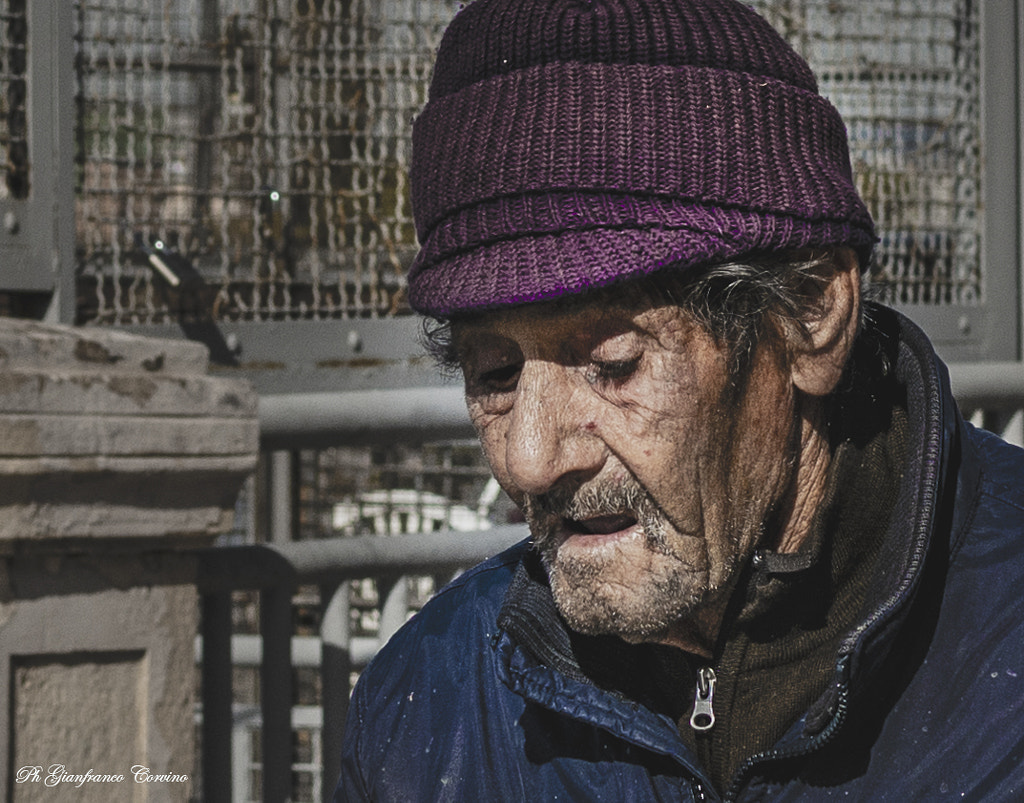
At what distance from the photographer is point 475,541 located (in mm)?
2924

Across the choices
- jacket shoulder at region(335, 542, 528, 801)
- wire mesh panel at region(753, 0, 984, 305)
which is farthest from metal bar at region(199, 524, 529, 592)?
wire mesh panel at region(753, 0, 984, 305)

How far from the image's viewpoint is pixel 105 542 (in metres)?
2.14

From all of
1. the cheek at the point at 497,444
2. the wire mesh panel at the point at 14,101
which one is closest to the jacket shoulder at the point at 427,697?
the cheek at the point at 497,444

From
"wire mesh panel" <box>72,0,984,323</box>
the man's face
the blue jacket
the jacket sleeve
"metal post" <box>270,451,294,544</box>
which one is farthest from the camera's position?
"metal post" <box>270,451,294,544</box>

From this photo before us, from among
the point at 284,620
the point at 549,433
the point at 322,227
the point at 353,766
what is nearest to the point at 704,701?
the point at 549,433

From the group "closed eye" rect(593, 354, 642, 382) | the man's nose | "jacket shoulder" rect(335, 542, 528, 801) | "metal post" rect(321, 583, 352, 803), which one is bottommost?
"metal post" rect(321, 583, 352, 803)

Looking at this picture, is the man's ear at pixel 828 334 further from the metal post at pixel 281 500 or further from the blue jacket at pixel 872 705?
the metal post at pixel 281 500

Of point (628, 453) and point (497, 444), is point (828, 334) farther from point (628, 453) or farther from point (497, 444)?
point (497, 444)

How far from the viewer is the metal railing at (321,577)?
8.42ft

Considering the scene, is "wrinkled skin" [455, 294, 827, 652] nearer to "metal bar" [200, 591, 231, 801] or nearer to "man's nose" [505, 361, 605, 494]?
"man's nose" [505, 361, 605, 494]

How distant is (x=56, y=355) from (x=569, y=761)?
1.12m

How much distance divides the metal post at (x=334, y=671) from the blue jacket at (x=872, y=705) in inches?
36.4

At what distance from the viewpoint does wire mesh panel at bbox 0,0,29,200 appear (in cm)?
266

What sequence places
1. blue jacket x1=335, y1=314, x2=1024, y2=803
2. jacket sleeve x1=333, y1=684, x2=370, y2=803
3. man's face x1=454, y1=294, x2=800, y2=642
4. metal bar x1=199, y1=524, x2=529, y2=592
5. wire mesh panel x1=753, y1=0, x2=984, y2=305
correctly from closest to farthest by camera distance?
blue jacket x1=335, y1=314, x2=1024, y2=803
man's face x1=454, y1=294, x2=800, y2=642
jacket sleeve x1=333, y1=684, x2=370, y2=803
metal bar x1=199, y1=524, x2=529, y2=592
wire mesh panel x1=753, y1=0, x2=984, y2=305
